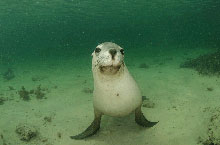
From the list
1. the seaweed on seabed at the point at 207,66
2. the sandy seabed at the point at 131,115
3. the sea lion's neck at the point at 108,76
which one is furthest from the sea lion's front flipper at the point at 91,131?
the seaweed on seabed at the point at 207,66

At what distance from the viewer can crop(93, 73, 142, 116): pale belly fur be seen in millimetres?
4441

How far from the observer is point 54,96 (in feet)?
29.2

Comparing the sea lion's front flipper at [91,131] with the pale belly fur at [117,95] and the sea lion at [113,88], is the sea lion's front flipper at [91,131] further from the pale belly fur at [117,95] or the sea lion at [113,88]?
the pale belly fur at [117,95]

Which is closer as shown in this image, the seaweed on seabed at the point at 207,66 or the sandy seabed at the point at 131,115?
the sandy seabed at the point at 131,115

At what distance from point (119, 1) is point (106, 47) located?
23295 millimetres

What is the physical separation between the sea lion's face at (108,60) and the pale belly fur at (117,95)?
0.97 ft

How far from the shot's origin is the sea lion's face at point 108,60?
3898 mm

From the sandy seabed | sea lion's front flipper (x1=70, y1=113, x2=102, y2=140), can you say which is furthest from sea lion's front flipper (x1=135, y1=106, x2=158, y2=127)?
sea lion's front flipper (x1=70, y1=113, x2=102, y2=140)

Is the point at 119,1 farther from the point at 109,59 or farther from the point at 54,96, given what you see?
the point at 109,59

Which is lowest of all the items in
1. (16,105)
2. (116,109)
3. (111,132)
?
(16,105)

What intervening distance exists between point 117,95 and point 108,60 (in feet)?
2.71

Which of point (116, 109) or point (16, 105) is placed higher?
point (116, 109)

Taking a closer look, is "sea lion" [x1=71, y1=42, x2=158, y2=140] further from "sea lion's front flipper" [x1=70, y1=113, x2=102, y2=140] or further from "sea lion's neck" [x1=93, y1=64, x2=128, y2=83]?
"sea lion's front flipper" [x1=70, y1=113, x2=102, y2=140]

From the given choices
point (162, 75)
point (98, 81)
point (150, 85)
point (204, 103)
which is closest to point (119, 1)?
point (162, 75)
